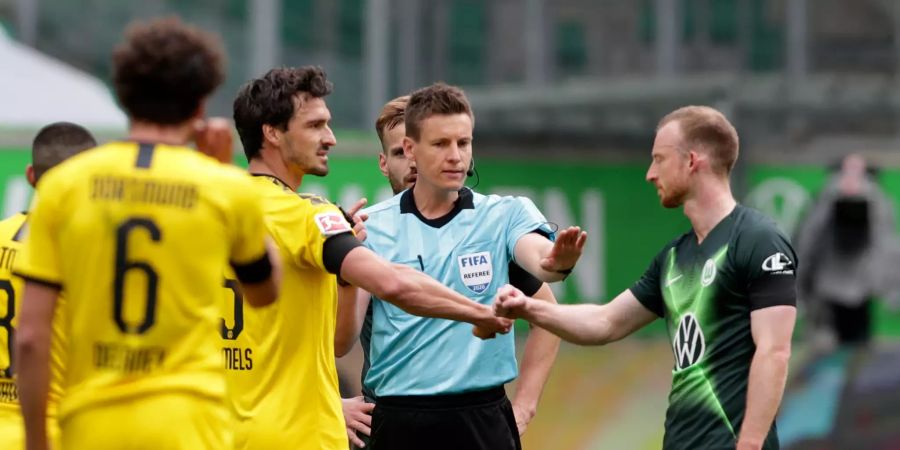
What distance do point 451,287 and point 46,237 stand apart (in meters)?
2.18

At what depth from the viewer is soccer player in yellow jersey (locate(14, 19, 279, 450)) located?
4242 mm

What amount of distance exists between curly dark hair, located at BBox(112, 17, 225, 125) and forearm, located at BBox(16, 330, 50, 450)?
2.26 ft

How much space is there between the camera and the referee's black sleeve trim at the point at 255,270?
453 cm

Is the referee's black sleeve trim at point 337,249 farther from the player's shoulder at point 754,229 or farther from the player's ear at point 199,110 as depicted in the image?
the player's shoulder at point 754,229

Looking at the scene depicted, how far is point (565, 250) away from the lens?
5375 mm

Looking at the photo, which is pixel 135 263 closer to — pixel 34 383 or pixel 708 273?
pixel 34 383

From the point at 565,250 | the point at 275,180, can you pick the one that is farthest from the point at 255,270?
the point at 565,250

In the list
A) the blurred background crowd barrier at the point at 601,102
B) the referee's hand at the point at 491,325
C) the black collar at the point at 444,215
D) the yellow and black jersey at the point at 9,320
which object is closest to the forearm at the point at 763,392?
the referee's hand at the point at 491,325

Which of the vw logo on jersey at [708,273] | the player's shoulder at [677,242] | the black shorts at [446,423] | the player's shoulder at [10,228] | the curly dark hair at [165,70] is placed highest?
the curly dark hair at [165,70]

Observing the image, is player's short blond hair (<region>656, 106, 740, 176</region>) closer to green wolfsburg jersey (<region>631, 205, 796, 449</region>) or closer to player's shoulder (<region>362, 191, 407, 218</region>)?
green wolfsburg jersey (<region>631, 205, 796, 449</region>)

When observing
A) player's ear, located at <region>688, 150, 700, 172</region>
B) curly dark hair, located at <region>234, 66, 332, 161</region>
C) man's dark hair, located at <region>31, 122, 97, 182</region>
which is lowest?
player's ear, located at <region>688, 150, 700, 172</region>

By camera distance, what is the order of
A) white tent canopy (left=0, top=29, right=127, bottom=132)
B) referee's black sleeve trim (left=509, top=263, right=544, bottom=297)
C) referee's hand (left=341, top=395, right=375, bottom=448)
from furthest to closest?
1. white tent canopy (left=0, top=29, right=127, bottom=132)
2. referee's black sleeve trim (left=509, top=263, right=544, bottom=297)
3. referee's hand (left=341, top=395, right=375, bottom=448)

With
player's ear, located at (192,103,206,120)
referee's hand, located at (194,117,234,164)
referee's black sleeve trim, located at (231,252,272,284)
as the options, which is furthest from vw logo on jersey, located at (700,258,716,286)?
player's ear, located at (192,103,206,120)

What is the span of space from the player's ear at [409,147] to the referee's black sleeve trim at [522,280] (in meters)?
0.60
